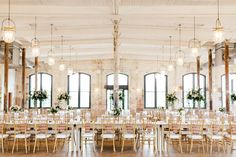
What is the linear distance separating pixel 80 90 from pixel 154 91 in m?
5.28

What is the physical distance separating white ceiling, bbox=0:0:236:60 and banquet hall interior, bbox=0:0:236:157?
3 cm

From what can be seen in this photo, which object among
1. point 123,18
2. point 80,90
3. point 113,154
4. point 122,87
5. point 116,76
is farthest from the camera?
point 80,90

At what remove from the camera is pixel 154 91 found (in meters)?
23.2

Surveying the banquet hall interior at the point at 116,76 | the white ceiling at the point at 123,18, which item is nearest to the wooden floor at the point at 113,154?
the banquet hall interior at the point at 116,76

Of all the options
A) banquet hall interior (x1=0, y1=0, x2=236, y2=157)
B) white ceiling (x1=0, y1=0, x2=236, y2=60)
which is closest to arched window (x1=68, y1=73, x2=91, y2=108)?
banquet hall interior (x1=0, y1=0, x2=236, y2=157)

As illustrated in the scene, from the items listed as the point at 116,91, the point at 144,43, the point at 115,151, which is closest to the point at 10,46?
the point at 116,91

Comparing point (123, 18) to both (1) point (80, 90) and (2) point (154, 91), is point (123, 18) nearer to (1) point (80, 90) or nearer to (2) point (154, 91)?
(2) point (154, 91)

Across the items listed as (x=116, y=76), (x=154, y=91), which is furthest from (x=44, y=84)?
(x=116, y=76)

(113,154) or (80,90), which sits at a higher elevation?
(80,90)

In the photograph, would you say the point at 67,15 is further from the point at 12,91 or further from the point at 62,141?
the point at 12,91

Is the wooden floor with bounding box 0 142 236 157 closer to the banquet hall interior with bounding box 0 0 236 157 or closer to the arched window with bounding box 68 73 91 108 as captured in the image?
the banquet hall interior with bounding box 0 0 236 157

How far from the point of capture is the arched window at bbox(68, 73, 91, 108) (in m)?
23.1

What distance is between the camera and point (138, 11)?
973cm

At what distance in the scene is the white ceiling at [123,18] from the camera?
900cm
